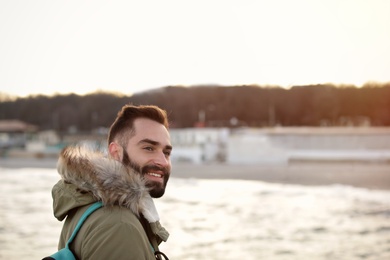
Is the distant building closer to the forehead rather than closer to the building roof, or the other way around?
the building roof

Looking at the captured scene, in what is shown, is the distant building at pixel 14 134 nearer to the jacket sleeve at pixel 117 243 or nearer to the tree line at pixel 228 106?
the tree line at pixel 228 106

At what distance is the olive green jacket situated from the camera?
148 cm

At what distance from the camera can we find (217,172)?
97.2ft

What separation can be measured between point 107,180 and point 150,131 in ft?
0.94

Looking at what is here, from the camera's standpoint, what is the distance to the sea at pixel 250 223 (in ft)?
30.7

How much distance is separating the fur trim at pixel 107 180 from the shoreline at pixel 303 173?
866 inches

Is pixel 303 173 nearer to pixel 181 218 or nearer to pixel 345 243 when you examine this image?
pixel 181 218

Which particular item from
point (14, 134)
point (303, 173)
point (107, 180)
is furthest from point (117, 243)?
point (14, 134)

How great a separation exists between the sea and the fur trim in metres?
7.17

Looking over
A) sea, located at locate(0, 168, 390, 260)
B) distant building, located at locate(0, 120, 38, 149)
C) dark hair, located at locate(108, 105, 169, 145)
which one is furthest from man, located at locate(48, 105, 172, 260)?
distant building, located at locate(0, 120, 38, 149)

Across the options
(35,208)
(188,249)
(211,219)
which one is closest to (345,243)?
(188,249)

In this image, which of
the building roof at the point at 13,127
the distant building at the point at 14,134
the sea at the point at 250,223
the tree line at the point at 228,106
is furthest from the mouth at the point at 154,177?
the building roof at the point at 13,127

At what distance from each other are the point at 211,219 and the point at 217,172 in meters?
16.2

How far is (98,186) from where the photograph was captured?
1664 millimetres
